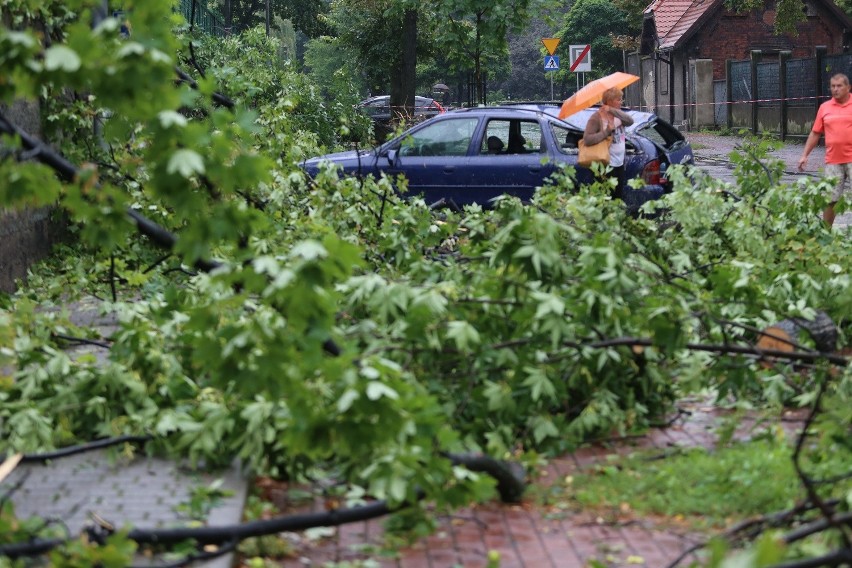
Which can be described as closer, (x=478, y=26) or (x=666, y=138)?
(x=666, y=138)

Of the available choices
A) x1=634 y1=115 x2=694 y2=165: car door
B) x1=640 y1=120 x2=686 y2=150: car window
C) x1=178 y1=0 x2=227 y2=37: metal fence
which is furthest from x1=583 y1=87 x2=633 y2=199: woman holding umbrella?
x1=178 y1=0 x2=227 y2=37: metal fence

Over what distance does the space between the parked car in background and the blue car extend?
27.7 feet

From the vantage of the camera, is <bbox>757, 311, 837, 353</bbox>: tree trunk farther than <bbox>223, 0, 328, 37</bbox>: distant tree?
No

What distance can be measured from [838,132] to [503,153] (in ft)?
12.2

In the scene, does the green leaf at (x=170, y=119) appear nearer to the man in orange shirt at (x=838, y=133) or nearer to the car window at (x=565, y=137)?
the car window at (x=565, y=137)

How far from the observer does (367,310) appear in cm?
721

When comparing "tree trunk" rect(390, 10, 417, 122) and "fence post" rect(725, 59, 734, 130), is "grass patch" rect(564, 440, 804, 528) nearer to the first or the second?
"tree trunk" rect(390, 10, 417, 122)

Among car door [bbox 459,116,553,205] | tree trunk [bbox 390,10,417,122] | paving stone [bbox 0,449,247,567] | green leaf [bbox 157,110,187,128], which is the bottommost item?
paving stone [bbox 0,449,247,567]

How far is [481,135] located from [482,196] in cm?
76

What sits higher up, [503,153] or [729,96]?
[729,96]

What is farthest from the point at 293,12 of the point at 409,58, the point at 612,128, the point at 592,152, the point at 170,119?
the point at 170,119

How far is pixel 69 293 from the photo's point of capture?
10.7m

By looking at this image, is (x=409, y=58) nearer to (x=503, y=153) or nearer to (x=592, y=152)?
(x=503, y=153)

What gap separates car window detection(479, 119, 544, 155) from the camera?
15.0 meters
